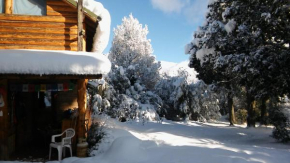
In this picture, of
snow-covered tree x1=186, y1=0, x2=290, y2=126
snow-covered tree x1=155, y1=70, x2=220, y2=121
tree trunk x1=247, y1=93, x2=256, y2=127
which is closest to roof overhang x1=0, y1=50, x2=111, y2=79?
snow-covered tree x1=186, y1=0, x2=290, y2=126

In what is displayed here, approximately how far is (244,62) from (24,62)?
810 centimetres

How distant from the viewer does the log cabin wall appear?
8.50 meters

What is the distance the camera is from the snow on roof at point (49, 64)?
22.0 feet

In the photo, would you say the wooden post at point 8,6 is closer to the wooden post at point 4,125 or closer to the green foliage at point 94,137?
the wooden post at point 4,125

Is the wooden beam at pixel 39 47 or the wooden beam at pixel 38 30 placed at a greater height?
the wooden beam at pixel 38 30

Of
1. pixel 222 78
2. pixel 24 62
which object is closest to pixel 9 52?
pixel 24 62

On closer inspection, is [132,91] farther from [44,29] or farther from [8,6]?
[8,6]

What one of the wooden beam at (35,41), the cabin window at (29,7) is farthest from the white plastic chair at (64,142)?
the cabin window at (29,7)

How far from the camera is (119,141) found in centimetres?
778

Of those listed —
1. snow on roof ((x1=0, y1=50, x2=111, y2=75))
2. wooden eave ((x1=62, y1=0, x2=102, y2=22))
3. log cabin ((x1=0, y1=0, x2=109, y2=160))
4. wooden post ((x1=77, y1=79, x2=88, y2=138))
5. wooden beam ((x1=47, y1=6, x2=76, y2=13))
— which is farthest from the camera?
wooden beam ((x1=47, y1=6, x2=76, y2=13))

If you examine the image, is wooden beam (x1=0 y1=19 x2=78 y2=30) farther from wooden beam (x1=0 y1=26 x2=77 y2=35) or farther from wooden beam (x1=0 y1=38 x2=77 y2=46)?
wooden beam (x1=0 y1=38 x2=77 y2=46)

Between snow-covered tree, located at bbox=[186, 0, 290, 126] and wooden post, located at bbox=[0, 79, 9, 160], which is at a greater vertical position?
snow-covered tree, located at bbox=[186, 0, 290, 126]

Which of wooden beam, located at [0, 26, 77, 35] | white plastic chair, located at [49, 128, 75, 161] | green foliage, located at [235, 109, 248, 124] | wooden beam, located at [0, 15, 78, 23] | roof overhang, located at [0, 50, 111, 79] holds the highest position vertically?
wooden beam, located at [0, 15, 78, 23]

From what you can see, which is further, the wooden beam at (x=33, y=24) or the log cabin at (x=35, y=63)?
the wooden beam at (x=33, y=24)
